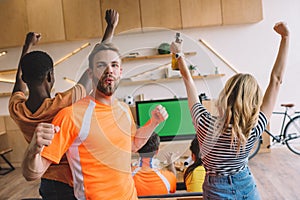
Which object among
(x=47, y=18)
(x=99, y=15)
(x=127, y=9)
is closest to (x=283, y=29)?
(x=127, y=9)

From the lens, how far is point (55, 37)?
5.10 metres

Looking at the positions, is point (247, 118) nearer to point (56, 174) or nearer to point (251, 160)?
point (56, 174)

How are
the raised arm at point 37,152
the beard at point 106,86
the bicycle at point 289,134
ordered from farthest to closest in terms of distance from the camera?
the bicycle at point 289,134, the beard at point 106,86, the raised arm at point 37,152

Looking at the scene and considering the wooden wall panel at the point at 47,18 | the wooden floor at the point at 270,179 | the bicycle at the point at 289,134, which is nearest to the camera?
the wooden floor at the point at 270,179

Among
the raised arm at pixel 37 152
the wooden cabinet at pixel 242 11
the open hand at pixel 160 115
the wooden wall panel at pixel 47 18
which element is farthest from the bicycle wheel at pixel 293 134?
the raised arm at pixel 37 152

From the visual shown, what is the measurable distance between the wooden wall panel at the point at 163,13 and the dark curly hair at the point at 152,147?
12.8 feet

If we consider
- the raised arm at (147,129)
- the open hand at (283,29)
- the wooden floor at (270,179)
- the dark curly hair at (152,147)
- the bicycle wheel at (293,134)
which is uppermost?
the open hand at (283,29)

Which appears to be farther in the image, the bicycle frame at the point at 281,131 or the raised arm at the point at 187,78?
the bicycle frame at the point at 281,131

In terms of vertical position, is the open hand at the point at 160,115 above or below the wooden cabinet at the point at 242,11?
below

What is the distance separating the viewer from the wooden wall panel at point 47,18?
5.07 metres

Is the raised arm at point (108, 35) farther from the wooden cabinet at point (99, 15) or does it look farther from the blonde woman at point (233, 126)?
the wooden cabinet at point (99, 15)

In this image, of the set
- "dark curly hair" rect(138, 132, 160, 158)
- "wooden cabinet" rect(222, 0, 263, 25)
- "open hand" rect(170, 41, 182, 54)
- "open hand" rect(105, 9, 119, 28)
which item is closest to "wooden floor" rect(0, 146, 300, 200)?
"wooden cabinet" rect(222, 0, 263, 25)

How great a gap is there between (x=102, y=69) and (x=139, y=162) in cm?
41

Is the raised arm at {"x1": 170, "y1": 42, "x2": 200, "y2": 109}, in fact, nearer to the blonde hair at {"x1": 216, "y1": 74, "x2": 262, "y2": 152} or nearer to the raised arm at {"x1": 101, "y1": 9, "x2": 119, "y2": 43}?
the blonde hair at {"x1": 216, "y1": 74, "x2": 262, "y2": 152}
